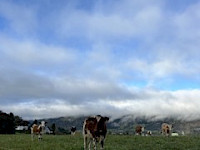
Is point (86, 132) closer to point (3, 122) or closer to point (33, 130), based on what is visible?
point (33, 130)

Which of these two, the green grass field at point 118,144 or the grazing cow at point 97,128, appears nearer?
the grazing cow at point 97,128

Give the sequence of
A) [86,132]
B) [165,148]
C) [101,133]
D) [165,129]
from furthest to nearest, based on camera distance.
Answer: [165,129] → [165,148] → [86,132] → [101,133]

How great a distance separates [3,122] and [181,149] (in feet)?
252

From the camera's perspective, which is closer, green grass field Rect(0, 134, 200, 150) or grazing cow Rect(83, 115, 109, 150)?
→ grazing cow Rect(83, 115, 109, 150)

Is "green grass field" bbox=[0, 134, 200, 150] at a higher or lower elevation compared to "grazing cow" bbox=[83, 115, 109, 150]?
lower

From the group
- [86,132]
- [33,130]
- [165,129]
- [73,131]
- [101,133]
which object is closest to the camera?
[101,133]

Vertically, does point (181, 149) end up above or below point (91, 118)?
below

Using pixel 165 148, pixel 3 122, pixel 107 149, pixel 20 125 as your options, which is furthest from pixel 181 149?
pixel 20 125

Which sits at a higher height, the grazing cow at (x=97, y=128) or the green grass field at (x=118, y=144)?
the grazing cow at (x=97, y=128)

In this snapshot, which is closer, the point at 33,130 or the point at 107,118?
the point at 107,118

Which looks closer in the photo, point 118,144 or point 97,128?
point 97,128

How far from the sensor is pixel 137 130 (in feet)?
265

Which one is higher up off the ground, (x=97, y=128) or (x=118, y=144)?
(x=97, y=128)

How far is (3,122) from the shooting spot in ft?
336
